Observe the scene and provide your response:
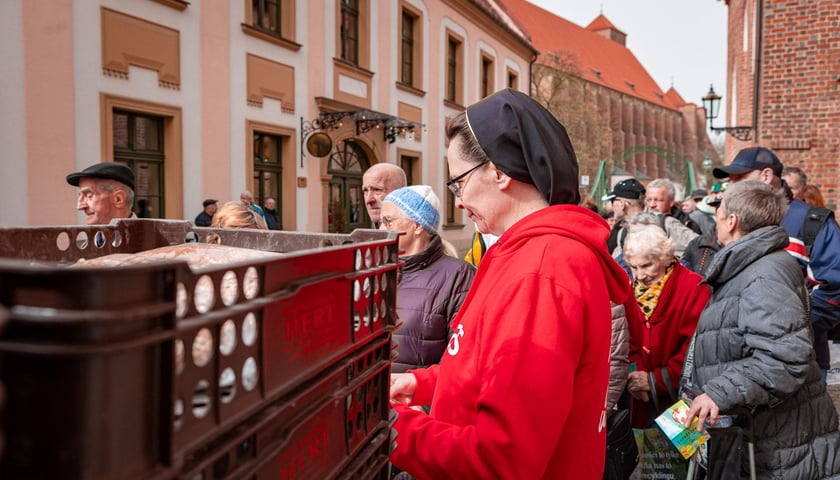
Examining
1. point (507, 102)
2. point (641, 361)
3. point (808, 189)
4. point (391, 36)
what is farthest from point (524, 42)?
point (507, 102)

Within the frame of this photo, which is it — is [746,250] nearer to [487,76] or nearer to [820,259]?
[820,259]

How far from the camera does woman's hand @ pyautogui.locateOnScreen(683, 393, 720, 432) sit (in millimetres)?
2830

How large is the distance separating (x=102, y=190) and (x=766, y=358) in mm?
3413

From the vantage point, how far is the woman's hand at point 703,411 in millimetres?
2830

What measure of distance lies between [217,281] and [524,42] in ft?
75.1

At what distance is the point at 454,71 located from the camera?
17.9 m

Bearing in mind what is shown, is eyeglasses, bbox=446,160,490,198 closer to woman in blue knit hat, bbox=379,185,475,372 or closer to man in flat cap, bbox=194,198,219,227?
woman in blue knit hat, bbox=379,185,475,372

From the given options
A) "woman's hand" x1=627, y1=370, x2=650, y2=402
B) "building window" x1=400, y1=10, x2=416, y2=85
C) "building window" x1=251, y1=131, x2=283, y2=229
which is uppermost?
"building window" x1=400, y1=10, x2=416, y2=85

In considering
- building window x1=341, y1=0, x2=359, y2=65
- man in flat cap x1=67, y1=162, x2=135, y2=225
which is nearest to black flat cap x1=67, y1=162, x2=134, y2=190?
man in flat cap x1=67, y1=162, x2=135, y2=225

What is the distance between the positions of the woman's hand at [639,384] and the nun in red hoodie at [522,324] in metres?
2.13

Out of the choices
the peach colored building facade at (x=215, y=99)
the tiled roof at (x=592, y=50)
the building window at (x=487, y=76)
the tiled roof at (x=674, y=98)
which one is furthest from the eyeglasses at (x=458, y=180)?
the tiled roof at (x=674, y=98)

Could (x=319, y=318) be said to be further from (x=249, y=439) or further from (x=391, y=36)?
(x=391, y=36)

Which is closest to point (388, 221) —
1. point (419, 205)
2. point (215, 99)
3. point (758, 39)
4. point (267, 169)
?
point (419, 205)

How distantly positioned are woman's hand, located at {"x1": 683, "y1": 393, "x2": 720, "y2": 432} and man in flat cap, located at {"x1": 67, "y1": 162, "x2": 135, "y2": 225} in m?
3.11
